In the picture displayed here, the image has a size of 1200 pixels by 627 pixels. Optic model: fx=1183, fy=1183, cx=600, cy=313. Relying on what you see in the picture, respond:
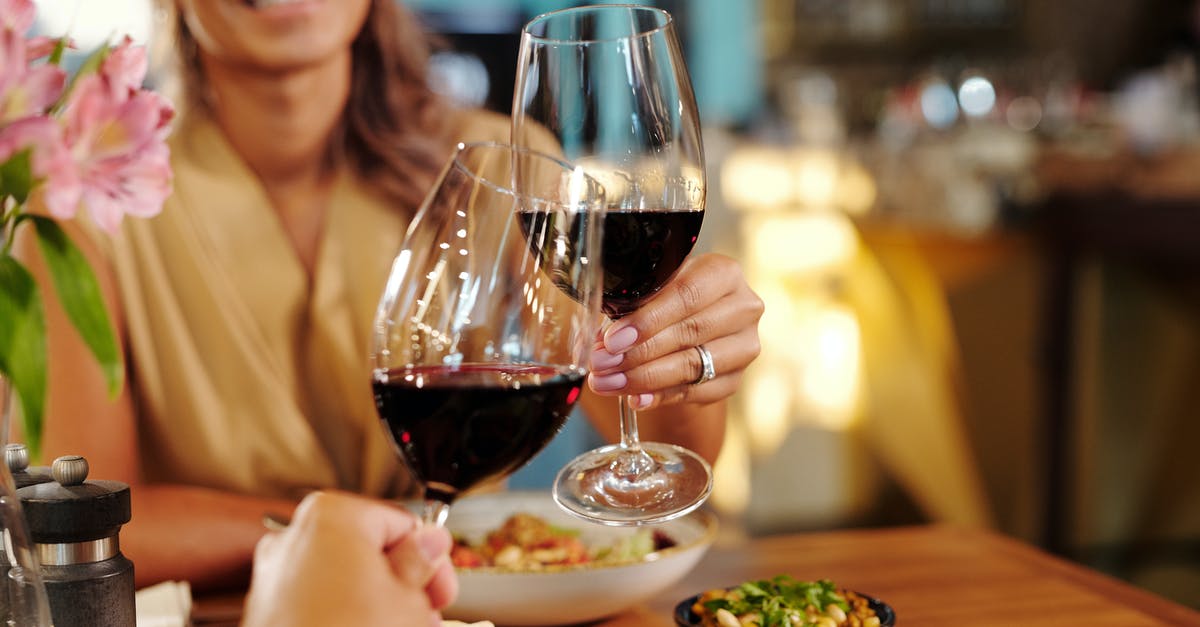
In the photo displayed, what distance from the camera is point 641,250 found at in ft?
2.34

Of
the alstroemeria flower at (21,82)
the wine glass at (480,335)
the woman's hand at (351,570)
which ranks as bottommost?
the woman's hand at (351,570)

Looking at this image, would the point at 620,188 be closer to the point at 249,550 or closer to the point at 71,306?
the point at 71,306

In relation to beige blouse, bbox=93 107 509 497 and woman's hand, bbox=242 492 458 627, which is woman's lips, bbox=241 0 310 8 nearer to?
beige blouse, bbox=93 107 509 497

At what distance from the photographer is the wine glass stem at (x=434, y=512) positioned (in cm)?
53

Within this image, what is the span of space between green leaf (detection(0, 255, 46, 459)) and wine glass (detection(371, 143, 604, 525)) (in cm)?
15

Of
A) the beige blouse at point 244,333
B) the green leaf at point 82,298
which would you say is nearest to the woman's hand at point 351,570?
the green leaf at point 82,298

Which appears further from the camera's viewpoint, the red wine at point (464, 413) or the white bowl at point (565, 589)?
the white bowl at point (565, 589)

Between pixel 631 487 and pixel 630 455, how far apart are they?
0.10ft

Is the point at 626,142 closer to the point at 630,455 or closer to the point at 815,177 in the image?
the point at 630,455

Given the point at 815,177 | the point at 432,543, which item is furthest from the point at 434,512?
the point at 815,177

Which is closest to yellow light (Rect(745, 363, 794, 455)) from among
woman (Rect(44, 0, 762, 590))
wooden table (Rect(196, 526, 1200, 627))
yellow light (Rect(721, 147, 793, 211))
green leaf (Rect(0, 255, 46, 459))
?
yellow light (Rect(721, 147, 793, 211))

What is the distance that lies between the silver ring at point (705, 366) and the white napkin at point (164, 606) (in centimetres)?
38

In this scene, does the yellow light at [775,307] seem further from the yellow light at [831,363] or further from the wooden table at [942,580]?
the wooden table at [942,580]

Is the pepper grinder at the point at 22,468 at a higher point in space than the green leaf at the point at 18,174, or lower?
lower
